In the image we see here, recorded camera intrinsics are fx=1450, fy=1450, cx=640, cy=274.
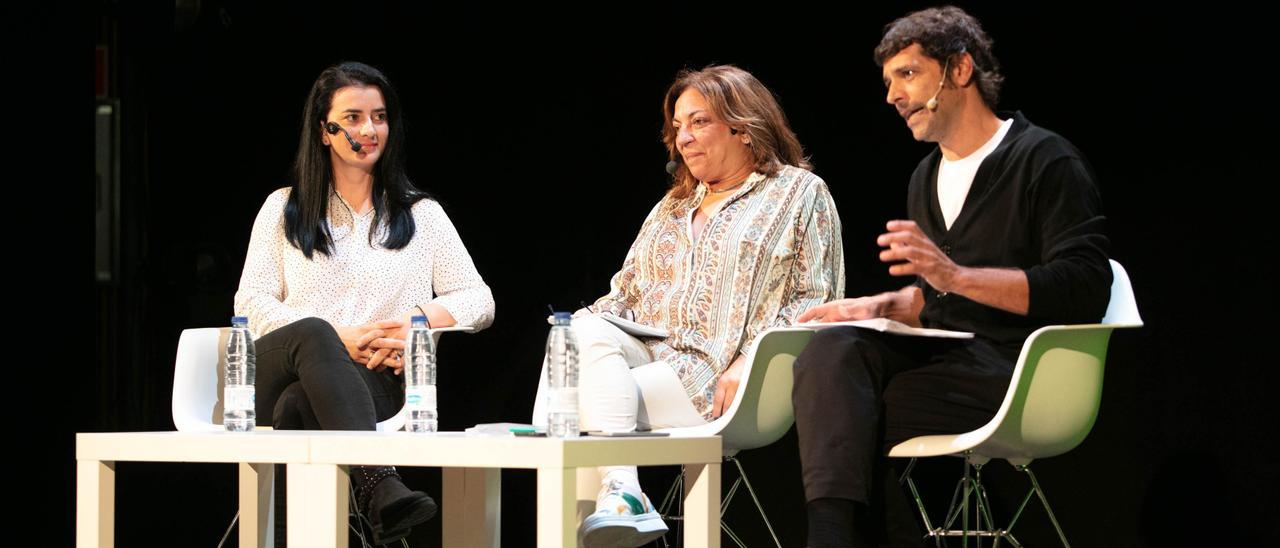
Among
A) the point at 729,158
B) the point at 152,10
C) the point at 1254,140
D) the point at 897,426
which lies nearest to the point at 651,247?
the point at 729,158

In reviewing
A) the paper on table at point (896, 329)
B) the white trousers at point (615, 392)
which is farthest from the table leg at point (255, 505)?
the paper on table at point (896, 329)

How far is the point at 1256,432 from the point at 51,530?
2.85m

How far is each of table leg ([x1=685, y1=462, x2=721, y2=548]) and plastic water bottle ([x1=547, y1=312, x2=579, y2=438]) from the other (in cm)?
23

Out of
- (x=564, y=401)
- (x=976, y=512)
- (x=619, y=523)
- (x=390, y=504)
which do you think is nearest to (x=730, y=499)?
(x=976, y=512)

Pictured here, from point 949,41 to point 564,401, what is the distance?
1.07 m

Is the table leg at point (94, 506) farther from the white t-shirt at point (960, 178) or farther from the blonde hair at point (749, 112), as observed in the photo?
the white t-shirt at point (960, 178)

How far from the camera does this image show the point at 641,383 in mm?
2875

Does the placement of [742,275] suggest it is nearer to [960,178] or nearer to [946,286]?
[960,178]

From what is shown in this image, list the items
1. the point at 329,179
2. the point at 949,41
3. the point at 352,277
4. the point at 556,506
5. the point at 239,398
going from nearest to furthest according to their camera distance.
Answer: the point at 556,506 → the point at 239,398 → the point at 949,41 → the point at 352,277 → the point at 329,179

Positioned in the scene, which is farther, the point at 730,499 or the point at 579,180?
the point at 579,180

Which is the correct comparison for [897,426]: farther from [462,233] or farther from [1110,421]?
[462,233]

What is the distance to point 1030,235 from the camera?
2.60 metres

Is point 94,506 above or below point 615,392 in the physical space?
below

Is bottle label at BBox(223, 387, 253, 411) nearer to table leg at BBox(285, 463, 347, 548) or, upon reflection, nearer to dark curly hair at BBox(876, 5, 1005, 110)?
table leg at BBox(285, 463, 347, 548)
